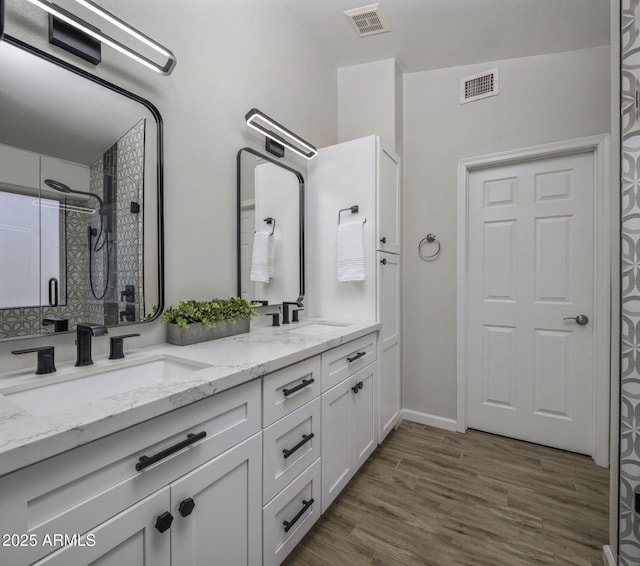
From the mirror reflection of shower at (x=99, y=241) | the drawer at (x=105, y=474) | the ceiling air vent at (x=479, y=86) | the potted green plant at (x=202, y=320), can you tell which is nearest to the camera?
the drawer at (x=105, y=474)

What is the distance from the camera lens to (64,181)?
1.16m

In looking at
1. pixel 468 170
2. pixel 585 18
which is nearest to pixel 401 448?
pixel 468 170

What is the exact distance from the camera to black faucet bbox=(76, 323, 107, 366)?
43.3 inches

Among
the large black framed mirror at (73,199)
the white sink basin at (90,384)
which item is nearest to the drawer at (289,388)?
the white sink basin at (90,384)

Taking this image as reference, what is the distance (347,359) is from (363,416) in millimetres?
450

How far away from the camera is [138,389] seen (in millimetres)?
864

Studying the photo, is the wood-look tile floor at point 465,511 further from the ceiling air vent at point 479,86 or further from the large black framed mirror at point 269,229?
the ceiling air vent at point 479,86

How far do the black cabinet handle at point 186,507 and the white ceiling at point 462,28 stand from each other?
2.71 metres

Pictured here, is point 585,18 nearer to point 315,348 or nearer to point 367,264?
point 367,264

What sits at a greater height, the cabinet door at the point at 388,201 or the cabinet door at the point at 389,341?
the cabinet door at the point at 388,201

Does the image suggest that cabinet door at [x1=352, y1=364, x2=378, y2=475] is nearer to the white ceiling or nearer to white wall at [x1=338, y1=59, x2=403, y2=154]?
white wall at [x1=338, y1=59, x2=403, y2=154]

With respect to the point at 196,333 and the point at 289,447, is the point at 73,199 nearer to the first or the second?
the point at 196,333

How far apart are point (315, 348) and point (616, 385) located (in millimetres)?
1143

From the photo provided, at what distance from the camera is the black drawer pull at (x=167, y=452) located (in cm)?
77
